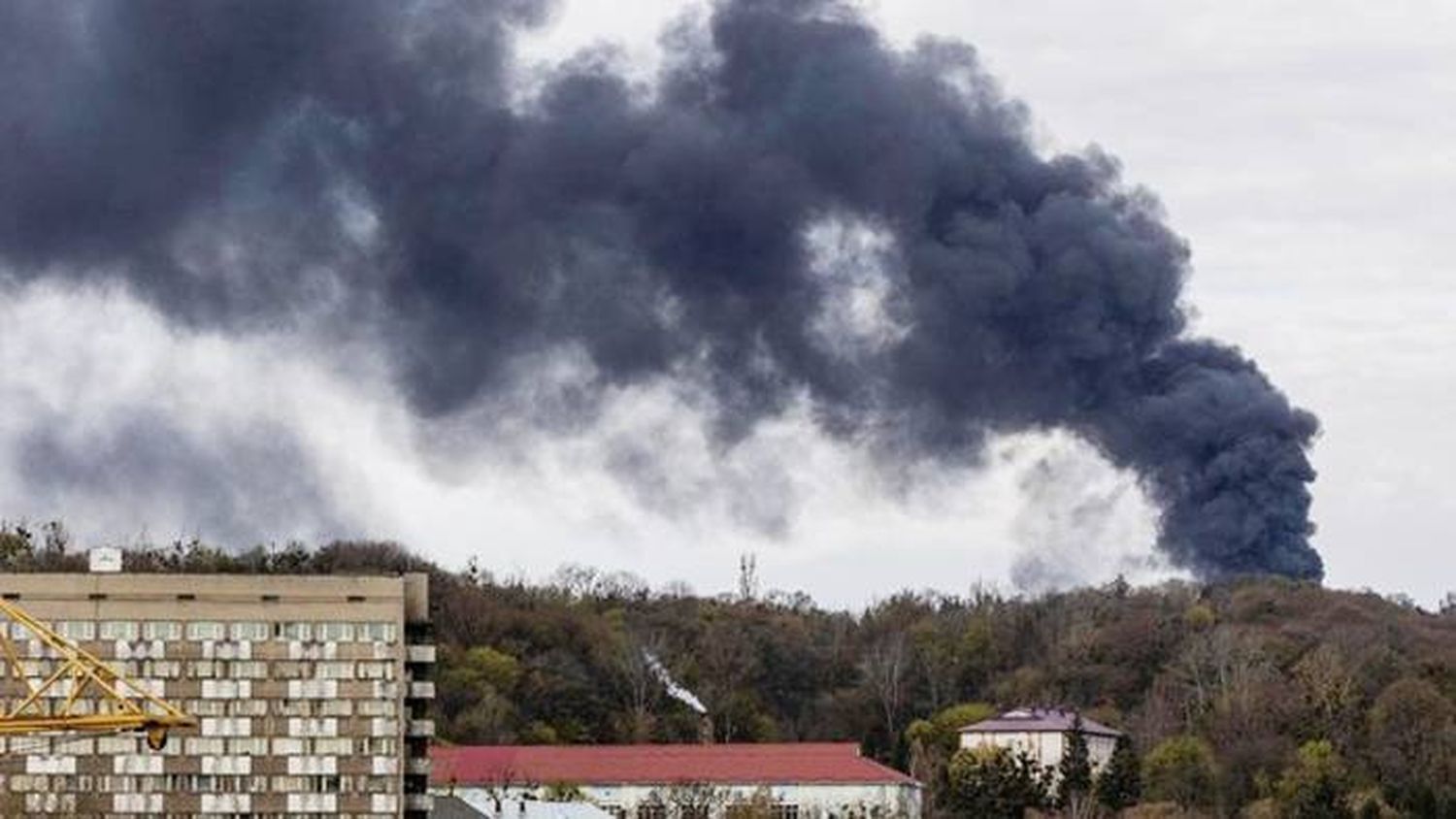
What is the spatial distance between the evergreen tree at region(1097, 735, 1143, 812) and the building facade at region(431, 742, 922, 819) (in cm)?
857

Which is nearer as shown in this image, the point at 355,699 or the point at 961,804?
the point at 355,699

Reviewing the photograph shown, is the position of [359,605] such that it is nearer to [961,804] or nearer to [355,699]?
[355,699]

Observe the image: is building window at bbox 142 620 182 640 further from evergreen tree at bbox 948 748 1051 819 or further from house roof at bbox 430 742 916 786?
evergreen tree at bbox 948 748 1051 819

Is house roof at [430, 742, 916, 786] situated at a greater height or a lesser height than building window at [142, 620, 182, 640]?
greater

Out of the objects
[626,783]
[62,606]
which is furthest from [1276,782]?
[62,606]

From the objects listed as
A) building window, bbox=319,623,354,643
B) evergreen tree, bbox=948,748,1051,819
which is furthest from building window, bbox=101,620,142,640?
evergreen tree, bbox=948,748,1051,819

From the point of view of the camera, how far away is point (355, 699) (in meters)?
141

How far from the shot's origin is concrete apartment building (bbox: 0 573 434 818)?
139 m

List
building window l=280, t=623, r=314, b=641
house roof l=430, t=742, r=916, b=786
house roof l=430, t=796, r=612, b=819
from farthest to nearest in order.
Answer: house roof l=430, t=742, r=916, b=786, house roof l=430, t=796, r=612, b=819, building window l=280, t=623, r=314, b=641

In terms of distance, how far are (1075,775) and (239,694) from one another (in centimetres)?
5318

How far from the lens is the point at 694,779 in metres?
181

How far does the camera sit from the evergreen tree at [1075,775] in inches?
7111

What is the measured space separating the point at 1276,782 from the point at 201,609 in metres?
56.6

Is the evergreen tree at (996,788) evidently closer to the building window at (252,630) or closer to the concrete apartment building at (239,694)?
the concrete apartment building at (239,694)
